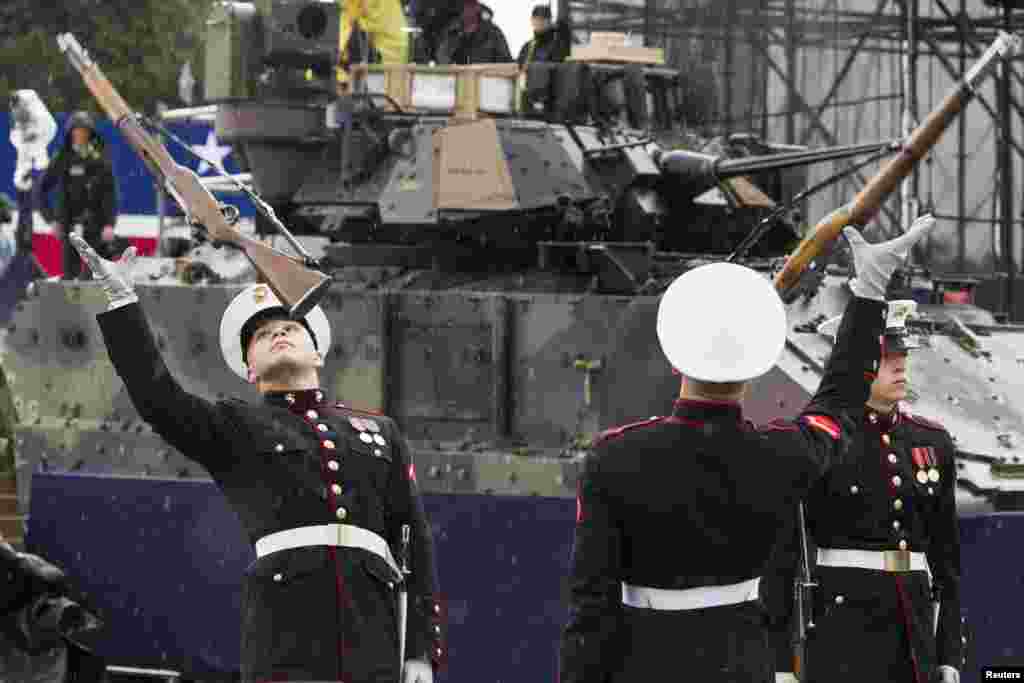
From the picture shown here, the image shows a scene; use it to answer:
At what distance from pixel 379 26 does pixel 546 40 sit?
1.47m

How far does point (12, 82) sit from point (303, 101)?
72.2 feet

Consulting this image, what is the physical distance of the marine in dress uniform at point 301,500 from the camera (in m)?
5.67

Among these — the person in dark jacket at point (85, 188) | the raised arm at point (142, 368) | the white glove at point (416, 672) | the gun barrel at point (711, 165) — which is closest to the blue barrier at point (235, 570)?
the gun barrel at point (711, 165)

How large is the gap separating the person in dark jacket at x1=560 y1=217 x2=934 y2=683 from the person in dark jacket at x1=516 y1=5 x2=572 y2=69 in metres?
8.49

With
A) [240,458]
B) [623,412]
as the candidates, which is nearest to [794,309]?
[623,412]

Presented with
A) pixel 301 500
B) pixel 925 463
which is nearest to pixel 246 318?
pixel 301 500

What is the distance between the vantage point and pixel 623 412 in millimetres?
10531

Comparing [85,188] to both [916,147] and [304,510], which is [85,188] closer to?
[916,147]

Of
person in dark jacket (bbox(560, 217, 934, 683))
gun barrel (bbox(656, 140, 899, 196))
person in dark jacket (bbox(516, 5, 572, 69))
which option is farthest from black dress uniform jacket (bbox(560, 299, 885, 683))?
person in dark jacket (bbox(516, 5, 572, 69))

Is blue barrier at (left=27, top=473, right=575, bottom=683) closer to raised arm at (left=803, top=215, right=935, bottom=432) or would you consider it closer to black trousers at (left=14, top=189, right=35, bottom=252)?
raised arm at (left=803, top=215, right=935, bottom=432)

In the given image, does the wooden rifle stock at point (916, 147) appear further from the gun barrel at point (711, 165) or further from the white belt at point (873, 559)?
the gun barrel at point (711, 165)

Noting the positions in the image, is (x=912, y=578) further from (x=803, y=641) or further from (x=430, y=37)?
(x=430, y=37)

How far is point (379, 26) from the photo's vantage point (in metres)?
12.7

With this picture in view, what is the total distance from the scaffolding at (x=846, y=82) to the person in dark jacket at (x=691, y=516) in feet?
54.1
